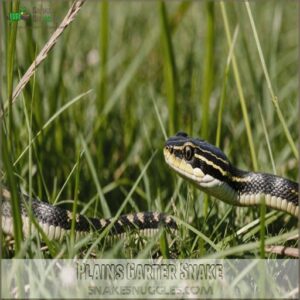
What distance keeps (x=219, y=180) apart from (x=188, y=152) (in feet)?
1.02

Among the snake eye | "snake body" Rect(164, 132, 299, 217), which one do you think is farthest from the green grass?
the snake eye

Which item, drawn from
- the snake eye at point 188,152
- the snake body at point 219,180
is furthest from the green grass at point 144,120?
the snake eye at point 188,152

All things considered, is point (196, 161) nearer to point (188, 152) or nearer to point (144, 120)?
point (188, 152)

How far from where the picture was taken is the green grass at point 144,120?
439cm

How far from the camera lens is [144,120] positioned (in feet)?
22.9

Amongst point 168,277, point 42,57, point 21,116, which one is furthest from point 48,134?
point 168,277

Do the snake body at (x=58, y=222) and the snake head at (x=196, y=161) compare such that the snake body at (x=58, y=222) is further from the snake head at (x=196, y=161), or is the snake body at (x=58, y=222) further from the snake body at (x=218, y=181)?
the snake head at (x=196, y=161)

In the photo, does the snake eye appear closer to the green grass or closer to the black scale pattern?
the green grass

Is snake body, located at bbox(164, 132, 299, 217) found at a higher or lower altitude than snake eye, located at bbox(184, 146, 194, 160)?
lower

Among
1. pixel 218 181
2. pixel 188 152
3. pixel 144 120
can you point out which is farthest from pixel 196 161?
pixel 144 120

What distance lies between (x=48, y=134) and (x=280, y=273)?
8.23 feet

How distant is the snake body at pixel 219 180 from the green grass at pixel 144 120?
0.13m

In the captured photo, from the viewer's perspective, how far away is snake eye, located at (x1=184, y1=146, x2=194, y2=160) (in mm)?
5125

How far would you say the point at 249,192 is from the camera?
5.16 meters
